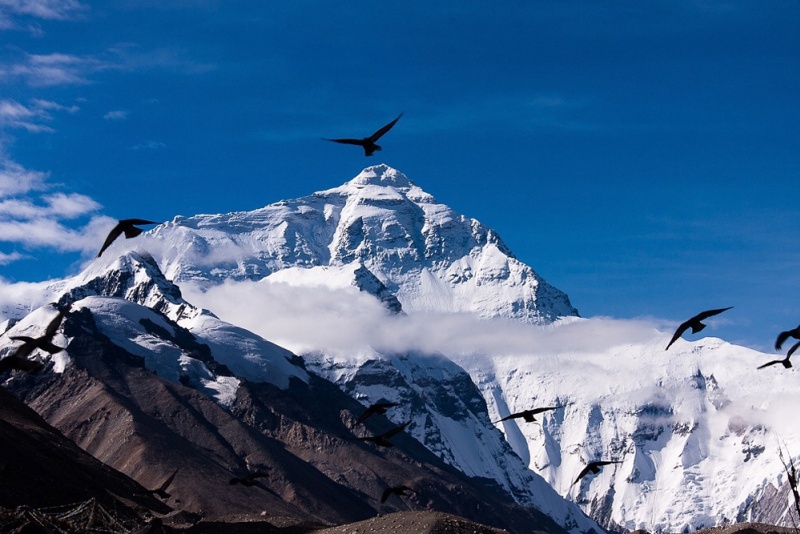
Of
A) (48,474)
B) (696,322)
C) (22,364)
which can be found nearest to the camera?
(22,364)

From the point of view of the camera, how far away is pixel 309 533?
10525 cm

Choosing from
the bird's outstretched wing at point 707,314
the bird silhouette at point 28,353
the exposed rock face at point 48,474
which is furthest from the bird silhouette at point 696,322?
the exposed rock face at point 48,474

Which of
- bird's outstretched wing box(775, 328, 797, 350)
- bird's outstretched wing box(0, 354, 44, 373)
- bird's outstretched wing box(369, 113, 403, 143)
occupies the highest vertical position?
bird's outstretched wing box(369, 113, 403, 143)

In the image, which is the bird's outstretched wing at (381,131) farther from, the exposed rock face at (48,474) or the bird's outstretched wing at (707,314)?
the exposed rock face at (48,474)

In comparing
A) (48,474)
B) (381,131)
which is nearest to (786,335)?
(381,131)

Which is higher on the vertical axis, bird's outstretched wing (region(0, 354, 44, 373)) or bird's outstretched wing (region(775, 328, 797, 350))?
bird's outstretched wing (region(775, 328, 797, 350))

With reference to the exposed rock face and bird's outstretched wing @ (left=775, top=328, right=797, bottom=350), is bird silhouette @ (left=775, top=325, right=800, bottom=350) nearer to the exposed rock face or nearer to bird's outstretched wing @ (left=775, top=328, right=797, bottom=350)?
bird's outstretched wing @ (left=775, top=328, right=797, bottom=350)

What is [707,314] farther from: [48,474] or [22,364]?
[48,474]

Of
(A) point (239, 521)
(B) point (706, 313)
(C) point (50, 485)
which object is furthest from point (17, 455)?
(B) point (706, 313)

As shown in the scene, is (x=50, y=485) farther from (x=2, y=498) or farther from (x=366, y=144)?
(x=366, y=144)

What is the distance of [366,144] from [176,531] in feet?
176

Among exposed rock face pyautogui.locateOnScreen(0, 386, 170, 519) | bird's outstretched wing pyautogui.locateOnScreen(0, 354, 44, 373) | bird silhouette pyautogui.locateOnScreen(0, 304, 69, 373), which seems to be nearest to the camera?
bird's outstretched wing pyautogui.locateOnScreen(0, 354, 44, 373)

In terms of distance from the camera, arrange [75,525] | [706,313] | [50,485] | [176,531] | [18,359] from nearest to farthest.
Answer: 1. [18,359]
2. [706,313]
3. [75,525]
4. [176,531]
5. [50,485]


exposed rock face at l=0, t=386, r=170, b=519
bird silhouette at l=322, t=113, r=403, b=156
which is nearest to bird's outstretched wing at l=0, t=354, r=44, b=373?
bird silhouette at l=322, t=113, r=403, b=156
